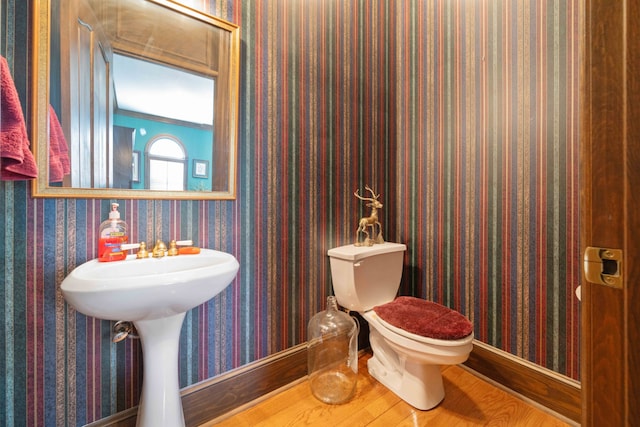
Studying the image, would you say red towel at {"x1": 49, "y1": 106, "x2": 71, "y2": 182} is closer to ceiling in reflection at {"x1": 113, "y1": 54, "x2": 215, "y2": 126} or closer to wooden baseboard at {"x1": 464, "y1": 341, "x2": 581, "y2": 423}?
ceiling in reflection at {"x1": 113, "y1": 54, "x2": 215, "y2": 126}

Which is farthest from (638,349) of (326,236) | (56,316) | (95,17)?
(95,17)

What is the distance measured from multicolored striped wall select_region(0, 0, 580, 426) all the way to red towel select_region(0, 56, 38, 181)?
12 centimetres

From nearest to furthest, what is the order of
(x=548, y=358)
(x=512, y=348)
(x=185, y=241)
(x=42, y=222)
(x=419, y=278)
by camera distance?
(x=42, y=222), (x=185, y=241), (x=548, y=358), (x=512, y=348), (x=419, y=278)

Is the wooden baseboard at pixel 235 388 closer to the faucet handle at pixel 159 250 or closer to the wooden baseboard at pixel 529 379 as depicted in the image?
the faucet handle at pixel 159 250

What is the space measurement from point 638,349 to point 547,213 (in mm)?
1178

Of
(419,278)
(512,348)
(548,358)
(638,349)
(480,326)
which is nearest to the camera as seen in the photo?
(638,349)

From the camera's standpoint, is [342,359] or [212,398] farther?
[342,359]

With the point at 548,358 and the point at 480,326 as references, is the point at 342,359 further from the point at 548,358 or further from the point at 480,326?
the point at 548,358

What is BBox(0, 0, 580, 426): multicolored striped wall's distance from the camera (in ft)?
3.12

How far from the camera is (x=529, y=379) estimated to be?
4.41 feet

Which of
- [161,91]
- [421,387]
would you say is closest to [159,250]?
[161,91]

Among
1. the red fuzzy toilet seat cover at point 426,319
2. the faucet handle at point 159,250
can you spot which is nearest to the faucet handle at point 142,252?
the faucet handle at point 159,250

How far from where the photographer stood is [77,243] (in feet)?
3.23

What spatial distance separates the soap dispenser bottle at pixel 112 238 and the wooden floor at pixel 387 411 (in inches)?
32.6
